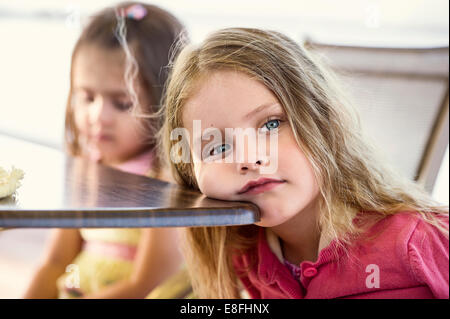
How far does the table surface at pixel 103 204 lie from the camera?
0.63m

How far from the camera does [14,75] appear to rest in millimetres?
2850

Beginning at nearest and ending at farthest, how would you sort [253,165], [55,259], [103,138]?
[253,165]
[103,138]
[55,259]

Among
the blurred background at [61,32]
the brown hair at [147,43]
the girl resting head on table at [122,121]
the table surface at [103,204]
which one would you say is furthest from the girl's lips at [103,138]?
the blurred background at [61,32]

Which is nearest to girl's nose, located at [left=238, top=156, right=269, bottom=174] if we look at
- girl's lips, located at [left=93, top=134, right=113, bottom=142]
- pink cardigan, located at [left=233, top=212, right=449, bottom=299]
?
pink cardigan, located at [left=233, top=212, right=449, bottom=299]

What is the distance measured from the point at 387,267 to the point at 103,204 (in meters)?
0.55

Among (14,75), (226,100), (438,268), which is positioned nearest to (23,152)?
(226,100)

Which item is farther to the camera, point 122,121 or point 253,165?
point 122,121

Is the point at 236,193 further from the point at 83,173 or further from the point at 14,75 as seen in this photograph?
the point at 14,75

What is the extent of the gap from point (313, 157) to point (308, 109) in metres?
0.09

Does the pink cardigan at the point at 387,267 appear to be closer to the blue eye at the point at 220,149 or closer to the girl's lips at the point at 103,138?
the blue eye at the point at 220,149

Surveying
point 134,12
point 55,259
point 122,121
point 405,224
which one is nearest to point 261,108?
point 405,224

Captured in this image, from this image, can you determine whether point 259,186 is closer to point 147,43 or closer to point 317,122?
point 317,122

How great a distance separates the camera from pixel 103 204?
0.70 m

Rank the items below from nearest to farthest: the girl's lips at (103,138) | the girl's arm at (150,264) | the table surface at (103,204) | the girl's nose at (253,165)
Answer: the table surface at (103,204) → the girl's nose at (253,165) → the girl's arm at (150,264) → the girl's lips at (103,138)
